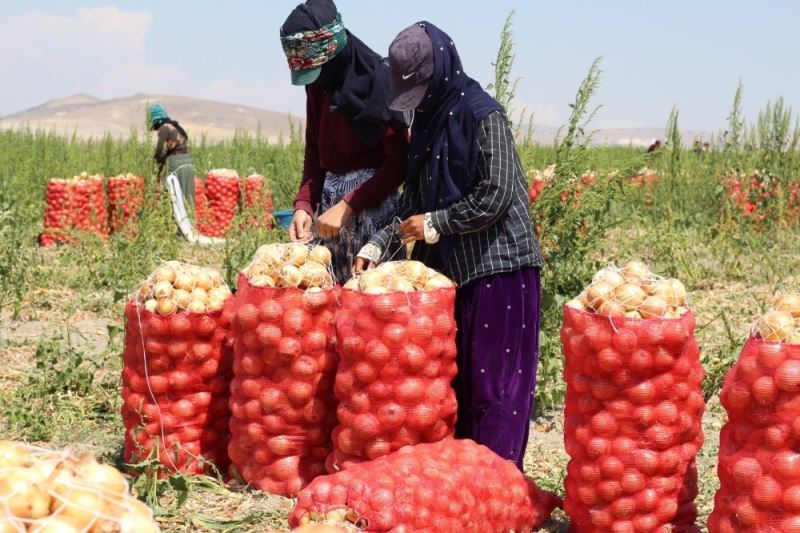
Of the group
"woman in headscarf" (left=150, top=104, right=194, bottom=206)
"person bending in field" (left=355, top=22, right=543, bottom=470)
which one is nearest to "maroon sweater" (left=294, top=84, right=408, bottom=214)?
"person bending in field" (left=355, top=22, right=543, bottom=470)

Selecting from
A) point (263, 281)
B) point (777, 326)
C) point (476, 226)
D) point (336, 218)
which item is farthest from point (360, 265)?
point (777, 326)

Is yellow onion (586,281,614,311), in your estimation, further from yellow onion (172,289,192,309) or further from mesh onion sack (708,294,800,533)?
yellow onion (172,289,192,309)

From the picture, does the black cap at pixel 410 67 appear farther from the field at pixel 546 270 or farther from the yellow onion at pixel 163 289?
the field at pixel 546 270

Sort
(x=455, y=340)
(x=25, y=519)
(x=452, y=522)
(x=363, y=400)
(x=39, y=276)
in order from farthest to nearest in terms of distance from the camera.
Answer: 1. (x=39, y=276)
2. (x=455, y=340)
3. (x=363, y=400)
4. (x=452, y=522)
5. (x=25, y=519)

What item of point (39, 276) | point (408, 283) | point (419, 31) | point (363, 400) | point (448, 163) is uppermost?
point (419, 31)

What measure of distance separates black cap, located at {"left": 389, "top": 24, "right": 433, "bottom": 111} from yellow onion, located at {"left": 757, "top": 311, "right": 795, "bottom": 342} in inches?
50.9

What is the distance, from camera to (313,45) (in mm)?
3426

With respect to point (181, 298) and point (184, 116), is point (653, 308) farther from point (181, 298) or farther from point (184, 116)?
point (184, 116)

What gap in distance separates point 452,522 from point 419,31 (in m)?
1.56

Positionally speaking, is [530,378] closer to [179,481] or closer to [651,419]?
[651,419]

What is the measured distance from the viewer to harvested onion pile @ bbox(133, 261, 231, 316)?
342cm

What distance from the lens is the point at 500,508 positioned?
292cm

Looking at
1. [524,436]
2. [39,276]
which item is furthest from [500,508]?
[39,276]

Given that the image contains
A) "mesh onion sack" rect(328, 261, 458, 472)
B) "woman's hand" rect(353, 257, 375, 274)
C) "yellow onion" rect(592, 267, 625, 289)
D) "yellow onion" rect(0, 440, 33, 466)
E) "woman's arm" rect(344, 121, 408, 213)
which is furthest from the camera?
"woman's arm" rect(344, 121, 408, 213)
